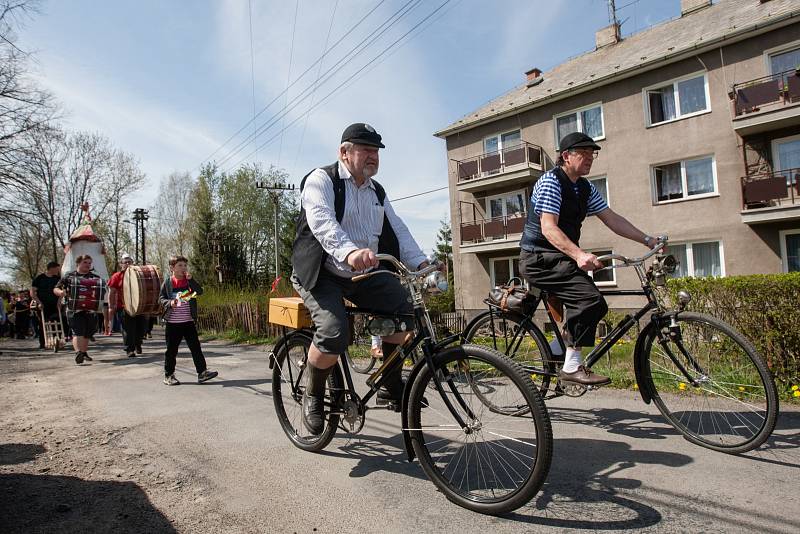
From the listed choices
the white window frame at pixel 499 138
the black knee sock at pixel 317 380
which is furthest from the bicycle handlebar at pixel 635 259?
the white window frame at pixel 499 138

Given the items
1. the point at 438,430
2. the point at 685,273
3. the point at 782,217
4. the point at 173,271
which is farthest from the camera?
the point at 685,273

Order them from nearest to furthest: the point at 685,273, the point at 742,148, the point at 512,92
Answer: the point at 742,148 < the point at 685,273 < the point at 512,92

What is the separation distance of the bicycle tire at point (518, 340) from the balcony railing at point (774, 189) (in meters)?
15.4

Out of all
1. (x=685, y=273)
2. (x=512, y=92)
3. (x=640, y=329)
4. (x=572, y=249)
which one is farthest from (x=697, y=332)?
(x=512, y=92)

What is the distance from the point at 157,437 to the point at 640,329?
3.90 metres

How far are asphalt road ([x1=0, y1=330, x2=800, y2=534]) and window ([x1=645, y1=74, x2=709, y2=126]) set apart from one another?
17.2 metres

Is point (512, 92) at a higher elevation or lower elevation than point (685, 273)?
higher

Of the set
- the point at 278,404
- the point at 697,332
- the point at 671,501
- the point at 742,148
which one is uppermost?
the point at 742,148

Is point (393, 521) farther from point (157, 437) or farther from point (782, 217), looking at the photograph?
Answer: point (782, 217)

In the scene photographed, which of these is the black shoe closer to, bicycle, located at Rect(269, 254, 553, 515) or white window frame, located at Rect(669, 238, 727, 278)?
bicycle, located at Rect(269, 254, 553, 515)

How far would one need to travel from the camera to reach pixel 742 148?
55.2 feet

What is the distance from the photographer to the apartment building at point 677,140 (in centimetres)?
1603

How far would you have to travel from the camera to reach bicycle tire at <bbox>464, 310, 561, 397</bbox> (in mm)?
3953

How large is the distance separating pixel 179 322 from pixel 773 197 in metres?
17.2
